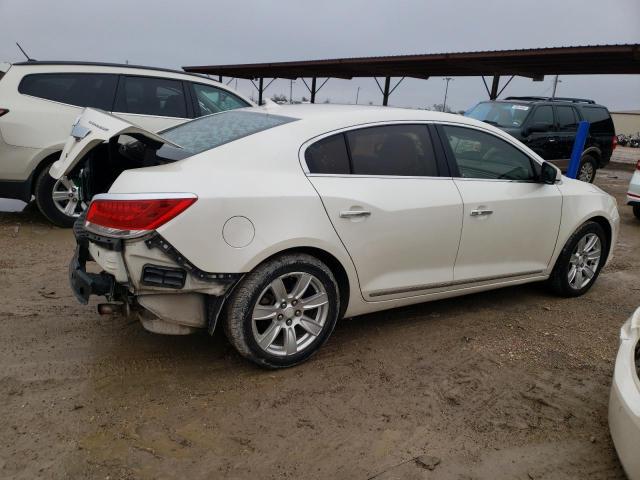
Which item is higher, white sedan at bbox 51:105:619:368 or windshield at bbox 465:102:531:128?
windshield at bbox 465:102:531:128

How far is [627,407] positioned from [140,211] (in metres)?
2.39

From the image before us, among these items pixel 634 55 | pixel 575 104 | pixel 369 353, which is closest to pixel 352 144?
pixel 369 353

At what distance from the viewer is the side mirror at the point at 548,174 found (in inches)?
169

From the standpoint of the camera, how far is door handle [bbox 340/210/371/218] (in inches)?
126

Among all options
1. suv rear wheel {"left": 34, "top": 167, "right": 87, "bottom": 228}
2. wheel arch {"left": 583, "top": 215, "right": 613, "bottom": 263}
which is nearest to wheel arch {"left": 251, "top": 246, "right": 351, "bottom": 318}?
wheel arch {"left": 583, "top": 215, "right": 613, "bottom": 263}

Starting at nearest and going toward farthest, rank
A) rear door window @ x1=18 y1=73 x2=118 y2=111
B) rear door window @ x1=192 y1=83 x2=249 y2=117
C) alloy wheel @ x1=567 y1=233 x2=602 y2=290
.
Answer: alloy wheel @ x1=567 y1=233 x2=602 y2=290 < rear door window @ x1=18 y1=73 x2=118 y2=111 < rear door window @ x1=192 y1=83 x2=249 y2=117

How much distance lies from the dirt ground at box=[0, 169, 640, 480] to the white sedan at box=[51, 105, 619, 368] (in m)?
0.34

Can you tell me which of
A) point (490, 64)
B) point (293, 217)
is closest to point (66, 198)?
point (293, 217)

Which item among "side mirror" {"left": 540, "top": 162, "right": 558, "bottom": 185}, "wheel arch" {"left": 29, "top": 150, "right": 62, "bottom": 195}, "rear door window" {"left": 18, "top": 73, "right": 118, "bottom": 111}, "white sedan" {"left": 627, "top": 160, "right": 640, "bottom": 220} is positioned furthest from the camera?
"white sedan" {"left": 627, "top": 160, "right": 640, "bottom": 220}

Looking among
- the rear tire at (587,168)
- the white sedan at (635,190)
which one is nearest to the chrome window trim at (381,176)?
the white sedan at (635,190)

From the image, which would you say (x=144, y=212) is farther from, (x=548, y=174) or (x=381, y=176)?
(x=548, y=174)

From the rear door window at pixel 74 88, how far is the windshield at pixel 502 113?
7355mm

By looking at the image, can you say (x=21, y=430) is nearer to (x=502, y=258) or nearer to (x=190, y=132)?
(x=190, y=132)

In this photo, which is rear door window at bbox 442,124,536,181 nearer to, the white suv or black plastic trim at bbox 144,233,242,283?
black plastic trim at bbox 144,233,242,283
